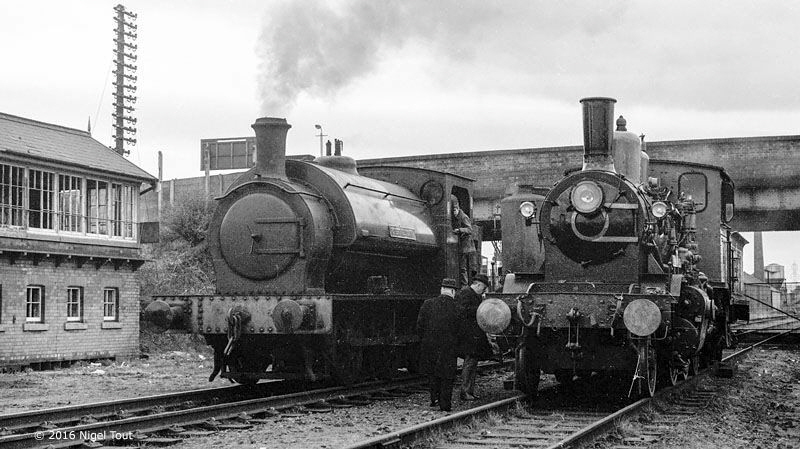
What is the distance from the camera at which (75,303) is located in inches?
767

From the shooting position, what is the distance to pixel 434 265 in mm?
14078

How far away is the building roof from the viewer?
18.6 m

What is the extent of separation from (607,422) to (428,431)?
5.86ft

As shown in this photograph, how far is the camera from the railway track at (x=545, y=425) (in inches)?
326

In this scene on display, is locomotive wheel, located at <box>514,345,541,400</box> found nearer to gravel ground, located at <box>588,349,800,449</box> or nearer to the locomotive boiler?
gravel ground, located at <box>588,349,800,449</box>

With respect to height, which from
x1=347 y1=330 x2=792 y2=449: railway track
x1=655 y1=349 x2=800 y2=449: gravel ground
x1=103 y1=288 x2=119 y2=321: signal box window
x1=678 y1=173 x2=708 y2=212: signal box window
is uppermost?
x1=678 y1=173 x2=708 y2=212: signal box window

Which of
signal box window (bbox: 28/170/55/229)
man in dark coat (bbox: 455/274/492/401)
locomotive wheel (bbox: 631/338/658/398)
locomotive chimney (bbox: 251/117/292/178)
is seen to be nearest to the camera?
locomotive wheel (bbox: 631/338/658/398)

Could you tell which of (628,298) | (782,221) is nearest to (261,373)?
(628,298)

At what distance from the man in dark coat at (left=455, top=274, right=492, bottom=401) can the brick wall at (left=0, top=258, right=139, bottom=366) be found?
9945 mm

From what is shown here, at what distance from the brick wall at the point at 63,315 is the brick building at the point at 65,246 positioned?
0.02 meters

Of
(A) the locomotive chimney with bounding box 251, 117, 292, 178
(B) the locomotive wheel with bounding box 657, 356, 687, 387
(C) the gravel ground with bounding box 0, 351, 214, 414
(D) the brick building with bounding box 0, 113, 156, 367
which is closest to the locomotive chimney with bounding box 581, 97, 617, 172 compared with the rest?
(B) the locomotive wheel with bounding box 657, 356, 687, 387

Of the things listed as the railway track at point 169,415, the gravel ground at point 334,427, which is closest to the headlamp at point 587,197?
the gravel ground at point 334,427

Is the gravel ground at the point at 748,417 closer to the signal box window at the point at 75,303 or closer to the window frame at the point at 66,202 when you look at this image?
the signal box window at the point at 75,303

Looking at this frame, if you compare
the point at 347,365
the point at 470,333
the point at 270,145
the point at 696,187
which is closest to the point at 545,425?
the point at 470,333
